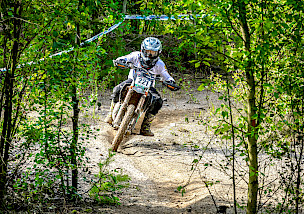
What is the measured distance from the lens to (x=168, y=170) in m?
5.74

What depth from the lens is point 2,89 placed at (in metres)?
2.94

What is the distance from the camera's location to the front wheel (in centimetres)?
648

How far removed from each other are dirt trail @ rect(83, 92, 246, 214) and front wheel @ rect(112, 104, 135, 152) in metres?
0.24

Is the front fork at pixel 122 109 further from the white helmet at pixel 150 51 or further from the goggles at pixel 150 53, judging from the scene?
the goggles at pixel 150 53

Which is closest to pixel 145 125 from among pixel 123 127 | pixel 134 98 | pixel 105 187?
pixel 134 98

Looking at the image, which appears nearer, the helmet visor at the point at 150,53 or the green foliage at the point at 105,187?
the green foliage at the point at 105,187

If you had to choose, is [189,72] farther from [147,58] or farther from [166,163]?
[166,163]

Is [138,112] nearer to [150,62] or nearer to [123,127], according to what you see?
[123,127]

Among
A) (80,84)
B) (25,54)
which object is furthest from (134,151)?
(25,54)

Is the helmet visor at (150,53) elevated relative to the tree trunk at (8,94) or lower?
elevated

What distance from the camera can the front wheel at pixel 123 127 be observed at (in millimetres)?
Answer: 6480

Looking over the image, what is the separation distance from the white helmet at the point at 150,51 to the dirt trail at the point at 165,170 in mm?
1617

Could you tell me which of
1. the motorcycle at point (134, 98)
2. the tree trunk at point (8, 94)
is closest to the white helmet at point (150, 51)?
the motorcycle at point (134, 98)

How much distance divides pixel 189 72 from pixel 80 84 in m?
11.7
